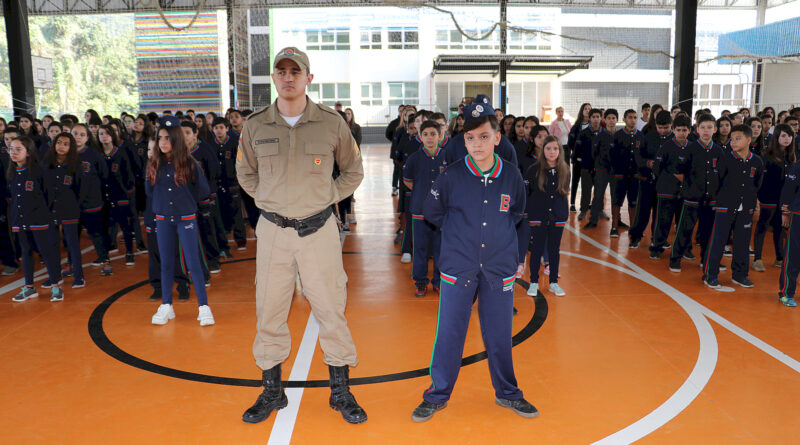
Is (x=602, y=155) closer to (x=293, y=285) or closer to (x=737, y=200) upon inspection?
(x=737, y=200)

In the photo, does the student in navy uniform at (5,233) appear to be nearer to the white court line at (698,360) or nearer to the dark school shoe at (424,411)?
the dark school shoe at (424,411)

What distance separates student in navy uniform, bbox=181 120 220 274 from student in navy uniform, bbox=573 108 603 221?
5971mm

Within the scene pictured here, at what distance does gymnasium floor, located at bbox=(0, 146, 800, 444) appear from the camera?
11.2ft

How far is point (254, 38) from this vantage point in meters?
32.2

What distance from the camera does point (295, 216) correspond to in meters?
3.37

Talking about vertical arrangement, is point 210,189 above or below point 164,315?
above

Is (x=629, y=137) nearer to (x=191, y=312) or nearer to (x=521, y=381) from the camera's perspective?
(x=521, y=381)

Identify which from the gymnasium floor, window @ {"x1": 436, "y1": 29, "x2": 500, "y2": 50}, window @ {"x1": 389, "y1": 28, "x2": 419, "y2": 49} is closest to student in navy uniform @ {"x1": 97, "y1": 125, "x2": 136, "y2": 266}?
the gymnasium floor

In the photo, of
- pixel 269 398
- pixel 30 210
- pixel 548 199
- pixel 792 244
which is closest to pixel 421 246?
pixel 548 199

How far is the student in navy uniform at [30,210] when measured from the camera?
5879mm

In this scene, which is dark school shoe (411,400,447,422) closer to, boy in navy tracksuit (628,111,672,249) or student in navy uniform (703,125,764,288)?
student in navy uniform (703,125,764,288)

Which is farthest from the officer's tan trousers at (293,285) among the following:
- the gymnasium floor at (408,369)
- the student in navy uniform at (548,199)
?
the student in navy uniform at (548,199)

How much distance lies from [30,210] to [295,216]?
409 cm

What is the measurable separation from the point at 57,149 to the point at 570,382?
5.74m
